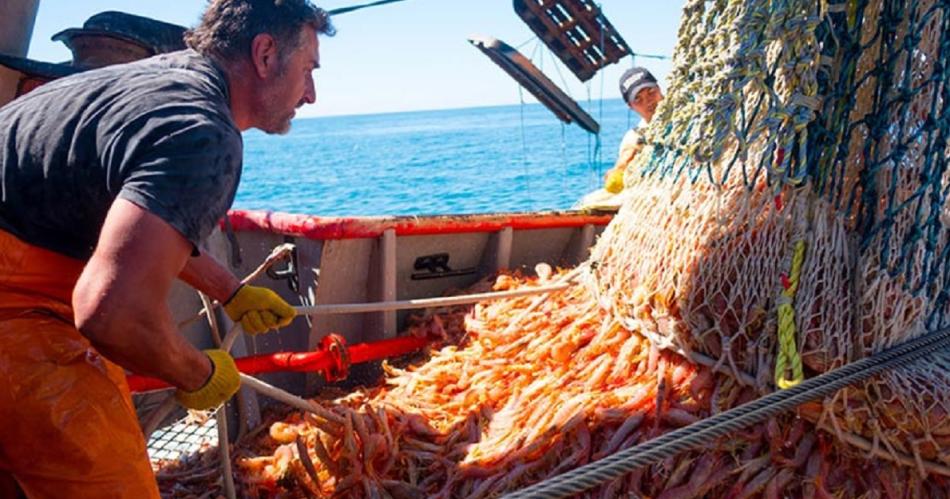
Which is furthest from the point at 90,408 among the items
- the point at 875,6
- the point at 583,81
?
the point at 583,81

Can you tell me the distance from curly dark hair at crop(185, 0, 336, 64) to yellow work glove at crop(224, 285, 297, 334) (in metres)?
0.87

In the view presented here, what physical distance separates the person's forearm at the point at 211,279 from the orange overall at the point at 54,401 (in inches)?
24.6

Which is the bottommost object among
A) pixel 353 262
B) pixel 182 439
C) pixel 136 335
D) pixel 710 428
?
pixel 182 439

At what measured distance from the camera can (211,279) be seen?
2805mm

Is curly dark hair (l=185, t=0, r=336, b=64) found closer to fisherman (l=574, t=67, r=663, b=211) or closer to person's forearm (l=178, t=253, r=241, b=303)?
person's forearm (l=178, t=253, r=241, b=303)

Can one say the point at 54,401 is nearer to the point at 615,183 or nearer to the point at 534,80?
the point at 615,183

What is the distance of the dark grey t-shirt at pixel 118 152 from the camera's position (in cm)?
177

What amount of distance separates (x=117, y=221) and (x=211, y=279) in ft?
3.68

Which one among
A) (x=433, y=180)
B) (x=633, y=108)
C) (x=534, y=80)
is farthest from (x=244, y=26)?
(x=433, y=180)

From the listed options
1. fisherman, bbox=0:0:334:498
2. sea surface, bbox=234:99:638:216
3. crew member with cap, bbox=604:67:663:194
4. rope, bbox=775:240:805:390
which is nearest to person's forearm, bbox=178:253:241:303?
fisherman, bbox=0:0:334:498

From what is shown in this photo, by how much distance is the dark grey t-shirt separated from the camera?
1772 mm

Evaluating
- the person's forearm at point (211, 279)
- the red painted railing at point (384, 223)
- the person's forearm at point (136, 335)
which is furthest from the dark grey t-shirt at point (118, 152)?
the red painted railing at point (384, 223)

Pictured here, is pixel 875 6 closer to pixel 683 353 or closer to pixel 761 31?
pixel 761 31

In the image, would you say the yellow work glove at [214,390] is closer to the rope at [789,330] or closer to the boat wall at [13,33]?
the rope at [789,330]
